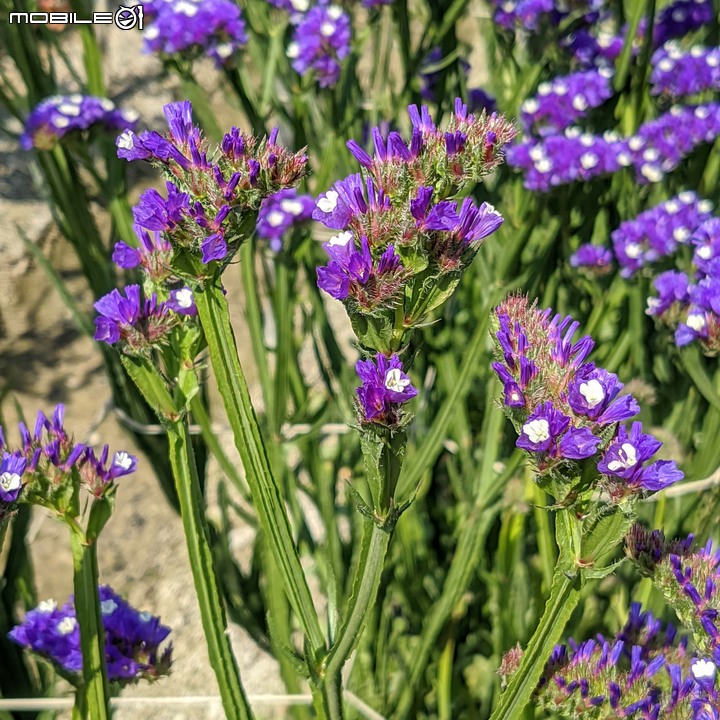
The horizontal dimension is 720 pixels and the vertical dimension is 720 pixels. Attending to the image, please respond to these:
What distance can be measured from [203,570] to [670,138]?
46.7 inches

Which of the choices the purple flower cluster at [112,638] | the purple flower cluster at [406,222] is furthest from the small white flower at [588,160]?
the purple flower cluster at [112,638]

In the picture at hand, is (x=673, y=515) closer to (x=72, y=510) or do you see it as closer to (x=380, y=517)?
(x=380, y=517)

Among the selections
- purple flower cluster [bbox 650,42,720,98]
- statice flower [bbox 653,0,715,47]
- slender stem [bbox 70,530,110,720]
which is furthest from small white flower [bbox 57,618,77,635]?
statice flower [bbox 653,0,715,47]

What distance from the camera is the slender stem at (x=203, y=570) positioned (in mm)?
696

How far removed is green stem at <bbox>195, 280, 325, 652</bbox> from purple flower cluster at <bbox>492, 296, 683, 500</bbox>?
210 millimetres

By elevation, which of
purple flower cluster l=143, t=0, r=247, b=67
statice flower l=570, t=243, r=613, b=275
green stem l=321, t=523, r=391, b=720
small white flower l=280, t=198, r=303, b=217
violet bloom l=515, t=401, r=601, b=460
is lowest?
statice flower l=570, t=243, r=613, b=275

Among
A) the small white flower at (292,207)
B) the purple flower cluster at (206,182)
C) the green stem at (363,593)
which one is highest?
the purple flower cluster at (206,182)

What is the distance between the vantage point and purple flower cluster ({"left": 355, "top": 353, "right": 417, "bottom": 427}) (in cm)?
59

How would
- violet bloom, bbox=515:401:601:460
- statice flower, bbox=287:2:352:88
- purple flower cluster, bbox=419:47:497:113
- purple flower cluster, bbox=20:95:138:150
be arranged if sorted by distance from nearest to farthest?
violet bloom, bbox=515:401:601:460
purple flower cluster, bbox=20:95:138:150
statice flower, bbox=287:2:352:88
purple flower cluster, bbox=419:47:497:113

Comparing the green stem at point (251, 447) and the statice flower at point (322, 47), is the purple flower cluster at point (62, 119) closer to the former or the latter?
the statice flower at point (322, 47)

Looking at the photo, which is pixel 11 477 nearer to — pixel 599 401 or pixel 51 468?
pixel 51 468

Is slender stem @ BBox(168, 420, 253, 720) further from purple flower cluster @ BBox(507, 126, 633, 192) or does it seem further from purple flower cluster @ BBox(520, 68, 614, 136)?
purple flower cluster @ BBox(520, 68, 614, 136)

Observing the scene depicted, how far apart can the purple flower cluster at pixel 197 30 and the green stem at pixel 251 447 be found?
916 millimetres

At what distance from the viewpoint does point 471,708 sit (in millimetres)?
1445
